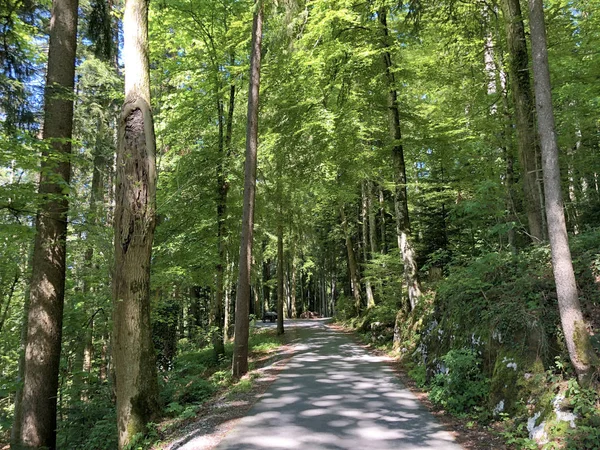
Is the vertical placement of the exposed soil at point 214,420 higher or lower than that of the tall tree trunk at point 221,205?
lower

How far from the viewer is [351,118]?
44.5 ft

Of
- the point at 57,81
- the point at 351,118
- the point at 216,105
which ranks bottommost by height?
the point at 57,81

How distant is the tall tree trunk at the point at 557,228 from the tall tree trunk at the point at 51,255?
7984 millimetres

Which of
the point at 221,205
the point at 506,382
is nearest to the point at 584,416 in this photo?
the point at 506,382

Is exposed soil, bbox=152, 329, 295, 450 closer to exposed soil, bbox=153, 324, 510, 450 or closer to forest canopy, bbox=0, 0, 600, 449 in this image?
exposed soil, bbox=153, 324, 510, 450

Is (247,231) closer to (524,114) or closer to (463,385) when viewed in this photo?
(463,385)

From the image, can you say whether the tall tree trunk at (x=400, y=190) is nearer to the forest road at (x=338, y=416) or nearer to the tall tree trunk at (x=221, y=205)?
Result: the forest road at (x=338, y=416)

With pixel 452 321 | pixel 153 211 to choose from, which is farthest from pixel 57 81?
pixel 452 321

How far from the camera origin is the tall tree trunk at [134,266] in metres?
5.80

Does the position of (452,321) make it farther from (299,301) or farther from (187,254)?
→ (299,301)

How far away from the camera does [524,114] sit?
8281 millimetres

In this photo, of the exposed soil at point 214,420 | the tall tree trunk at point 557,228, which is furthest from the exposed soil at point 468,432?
the exposed soil at point 214,420

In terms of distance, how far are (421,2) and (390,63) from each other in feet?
19.3

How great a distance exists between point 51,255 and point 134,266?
10.9 feet
